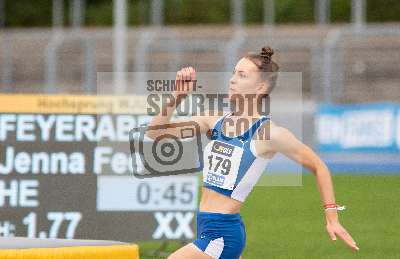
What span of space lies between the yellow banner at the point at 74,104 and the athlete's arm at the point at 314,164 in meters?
4.66

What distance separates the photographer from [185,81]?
253 inches

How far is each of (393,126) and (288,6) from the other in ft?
60.8

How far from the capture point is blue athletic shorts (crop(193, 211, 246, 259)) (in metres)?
6.75

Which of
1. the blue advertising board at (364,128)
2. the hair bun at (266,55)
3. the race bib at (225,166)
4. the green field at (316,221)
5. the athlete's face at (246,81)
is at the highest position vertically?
the hair bun at (266,55)

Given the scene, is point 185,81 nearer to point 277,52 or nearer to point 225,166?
point 225,166

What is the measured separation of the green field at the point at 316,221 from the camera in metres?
11.9

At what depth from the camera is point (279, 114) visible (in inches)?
965

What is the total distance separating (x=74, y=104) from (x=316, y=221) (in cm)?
423

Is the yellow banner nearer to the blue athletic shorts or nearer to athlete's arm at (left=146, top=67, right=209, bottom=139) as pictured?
athlete's arm at (left=146, top=67, right=209, bottom=139)

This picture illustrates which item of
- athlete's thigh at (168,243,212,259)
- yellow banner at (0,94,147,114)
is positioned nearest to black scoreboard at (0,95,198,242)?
yellow banner at (0,94,147,114)

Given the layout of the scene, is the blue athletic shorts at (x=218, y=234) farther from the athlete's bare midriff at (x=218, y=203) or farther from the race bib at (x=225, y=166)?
the race bib at (x=225, y=166)

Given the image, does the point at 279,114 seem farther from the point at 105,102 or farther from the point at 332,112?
the point at 105,102

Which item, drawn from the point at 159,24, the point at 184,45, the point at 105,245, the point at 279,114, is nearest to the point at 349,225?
the point at 105,245

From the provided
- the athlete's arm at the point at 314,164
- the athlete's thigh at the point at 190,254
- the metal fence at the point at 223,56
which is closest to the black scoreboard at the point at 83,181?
the athlete's thigh at the point at 190,254
